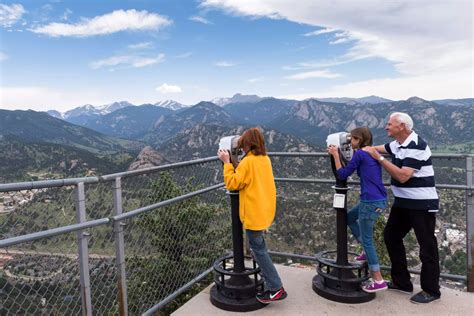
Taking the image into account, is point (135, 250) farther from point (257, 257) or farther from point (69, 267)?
point (257, 257)

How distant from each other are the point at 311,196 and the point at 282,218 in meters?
1.24

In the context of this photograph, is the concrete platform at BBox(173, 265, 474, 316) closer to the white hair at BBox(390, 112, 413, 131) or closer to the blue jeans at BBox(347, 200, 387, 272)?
the blue jeans at BBox(347, 200, 387, 272)

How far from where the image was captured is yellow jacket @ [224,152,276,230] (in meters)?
3.32

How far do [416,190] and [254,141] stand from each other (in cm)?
153

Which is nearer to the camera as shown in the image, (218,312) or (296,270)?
(218,312)

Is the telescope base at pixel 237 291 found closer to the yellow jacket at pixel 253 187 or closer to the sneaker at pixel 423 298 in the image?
the yellow jacket at pixel 253 187

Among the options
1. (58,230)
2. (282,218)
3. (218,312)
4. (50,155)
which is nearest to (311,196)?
(282,218)

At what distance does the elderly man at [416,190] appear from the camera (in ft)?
10.9

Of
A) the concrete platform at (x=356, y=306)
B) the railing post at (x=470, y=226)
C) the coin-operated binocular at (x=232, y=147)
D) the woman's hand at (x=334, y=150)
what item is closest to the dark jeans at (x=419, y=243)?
the concrete platform at (x=356, y=306)

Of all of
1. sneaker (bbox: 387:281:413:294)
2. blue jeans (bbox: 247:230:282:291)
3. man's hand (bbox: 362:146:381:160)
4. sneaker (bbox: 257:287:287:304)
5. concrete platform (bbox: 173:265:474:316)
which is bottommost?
concrete platform (bbox: 173:265:474:316)

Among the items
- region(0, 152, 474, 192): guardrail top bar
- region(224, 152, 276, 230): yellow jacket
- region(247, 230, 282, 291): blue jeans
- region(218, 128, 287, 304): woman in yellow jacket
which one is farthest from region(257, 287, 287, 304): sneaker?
region(0, 152, 474, 192): guardrail top bar

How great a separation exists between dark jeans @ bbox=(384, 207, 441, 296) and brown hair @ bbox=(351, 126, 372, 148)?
2.31 ft

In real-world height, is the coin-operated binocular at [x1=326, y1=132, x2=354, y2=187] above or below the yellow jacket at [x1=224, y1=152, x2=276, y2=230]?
above

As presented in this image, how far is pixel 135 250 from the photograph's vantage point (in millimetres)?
4230
